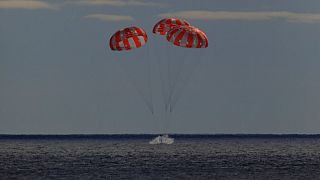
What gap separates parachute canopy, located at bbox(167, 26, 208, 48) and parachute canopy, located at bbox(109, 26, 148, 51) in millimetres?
2876

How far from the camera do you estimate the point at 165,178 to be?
64688mm

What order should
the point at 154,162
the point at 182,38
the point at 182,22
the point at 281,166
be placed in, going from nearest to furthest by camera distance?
the point at 182,38 < the point at 182,22 < the point at 281,166 < the point at 154,162

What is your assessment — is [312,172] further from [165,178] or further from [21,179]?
[21,179]

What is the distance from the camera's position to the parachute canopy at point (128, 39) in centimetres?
6556

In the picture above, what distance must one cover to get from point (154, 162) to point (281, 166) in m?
12.9

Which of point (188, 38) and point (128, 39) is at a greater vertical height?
point (128, 39)

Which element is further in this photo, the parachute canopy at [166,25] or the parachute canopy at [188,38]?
the parachute canopy at [166,25]

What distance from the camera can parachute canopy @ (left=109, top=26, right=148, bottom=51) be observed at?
215ft

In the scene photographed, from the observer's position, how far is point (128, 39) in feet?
216

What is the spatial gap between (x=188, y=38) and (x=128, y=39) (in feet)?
15.9

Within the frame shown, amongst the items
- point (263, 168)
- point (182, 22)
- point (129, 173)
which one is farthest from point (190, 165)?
point (182, 22)

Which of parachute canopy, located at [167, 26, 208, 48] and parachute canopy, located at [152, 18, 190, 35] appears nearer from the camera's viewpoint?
parachute canopy, located at [167, 26, 208, 48]

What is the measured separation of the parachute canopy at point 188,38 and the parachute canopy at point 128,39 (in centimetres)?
288

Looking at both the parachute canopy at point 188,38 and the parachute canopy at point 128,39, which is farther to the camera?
the parachute canopy at point 128,39
